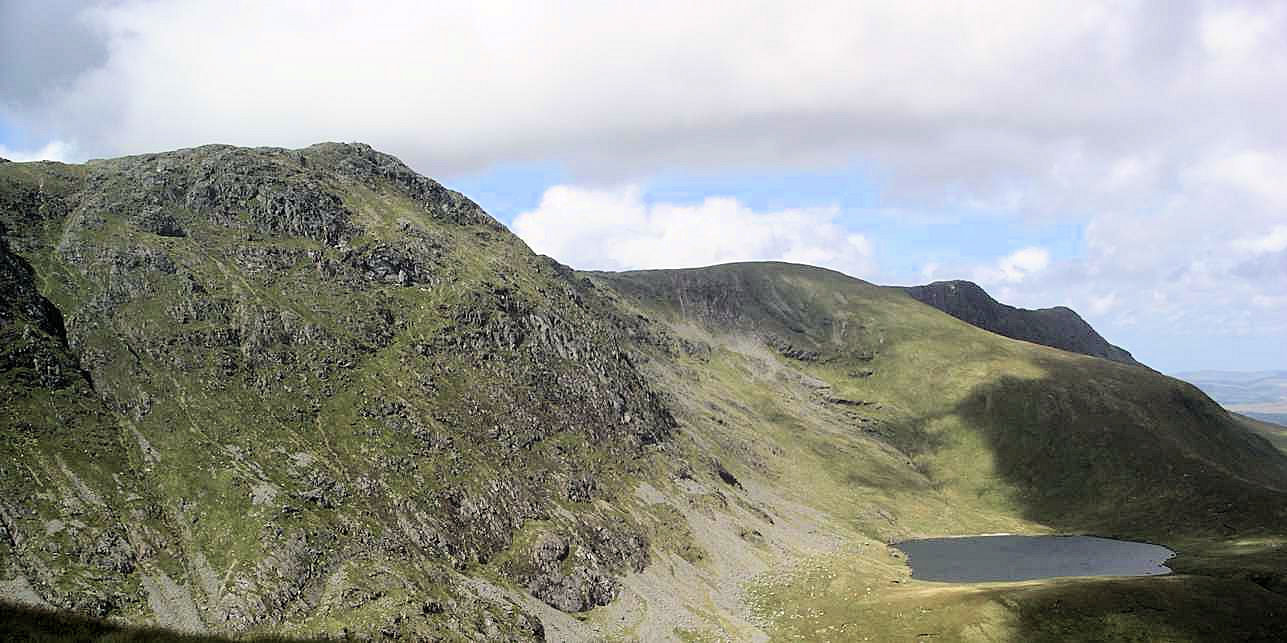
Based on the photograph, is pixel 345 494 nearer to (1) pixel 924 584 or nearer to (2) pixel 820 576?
(2) pixel 820 576

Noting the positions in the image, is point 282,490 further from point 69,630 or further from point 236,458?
point 69,630

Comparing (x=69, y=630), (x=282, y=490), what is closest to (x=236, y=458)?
(x=282, y=490)

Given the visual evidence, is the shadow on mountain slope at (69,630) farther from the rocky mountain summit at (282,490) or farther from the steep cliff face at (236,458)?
the steep cliff face at (236,458)

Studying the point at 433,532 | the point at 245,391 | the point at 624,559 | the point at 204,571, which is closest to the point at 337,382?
the point at 245,391

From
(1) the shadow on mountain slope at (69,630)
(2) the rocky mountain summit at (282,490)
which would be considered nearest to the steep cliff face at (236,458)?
(2) the rocky mountain summit at (282,490)

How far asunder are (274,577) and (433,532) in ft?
108

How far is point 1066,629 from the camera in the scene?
5482 inches

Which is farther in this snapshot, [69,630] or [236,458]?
[236,458]

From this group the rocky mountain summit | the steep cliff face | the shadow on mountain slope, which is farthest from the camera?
the rocky mountain summit

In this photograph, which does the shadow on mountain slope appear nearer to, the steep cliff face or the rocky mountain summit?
the rocky mountain summit

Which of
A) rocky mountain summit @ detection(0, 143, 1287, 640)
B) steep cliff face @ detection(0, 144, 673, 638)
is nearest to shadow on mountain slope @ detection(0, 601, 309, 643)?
rocky mountain summit @ detection(0, 143, 1287, 640)

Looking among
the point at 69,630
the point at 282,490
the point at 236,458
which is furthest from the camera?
the point at 236,458

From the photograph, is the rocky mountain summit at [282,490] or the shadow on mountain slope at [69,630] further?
the rocky mountain summit at [282,490]

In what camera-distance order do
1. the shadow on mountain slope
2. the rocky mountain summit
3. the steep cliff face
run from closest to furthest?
the shadow on mountain slope → the steep cliff face → the rocky mountain summit
